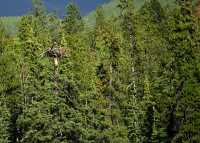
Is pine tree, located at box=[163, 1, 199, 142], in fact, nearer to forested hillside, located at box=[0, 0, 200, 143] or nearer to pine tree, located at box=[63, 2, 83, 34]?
forested hillside, located at box=[0, 0, 200, 143]

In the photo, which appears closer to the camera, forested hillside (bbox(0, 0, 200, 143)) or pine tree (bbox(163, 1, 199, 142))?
pine tree (bbox(163, 1, 199, 142))

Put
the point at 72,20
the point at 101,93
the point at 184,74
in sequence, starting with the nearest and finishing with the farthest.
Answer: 1. the point at 184,74
2. the point at 101,93
3. the point at 72,20

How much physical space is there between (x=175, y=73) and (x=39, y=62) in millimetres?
17999

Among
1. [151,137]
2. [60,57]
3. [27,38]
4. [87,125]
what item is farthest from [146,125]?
[27,38]

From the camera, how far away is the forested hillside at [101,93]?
4531 centimetres

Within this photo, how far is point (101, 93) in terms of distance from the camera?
181 feet

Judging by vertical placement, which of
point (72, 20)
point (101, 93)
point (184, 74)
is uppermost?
point (72, 20)

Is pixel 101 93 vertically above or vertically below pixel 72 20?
below

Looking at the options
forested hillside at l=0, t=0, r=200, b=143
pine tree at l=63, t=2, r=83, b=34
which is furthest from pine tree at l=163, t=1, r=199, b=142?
pine tree at l=63, t=2, r=83, b=34

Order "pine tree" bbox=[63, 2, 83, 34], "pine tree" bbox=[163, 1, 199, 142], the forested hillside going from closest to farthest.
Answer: "pine tree" bbox=[163, 1, 199, 142]
the forested hillside
"pine tree" bbox=[63, 2, 83, 34]

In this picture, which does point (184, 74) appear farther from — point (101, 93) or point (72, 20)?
point (72, 20)

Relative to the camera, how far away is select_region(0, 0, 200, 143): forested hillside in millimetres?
45312

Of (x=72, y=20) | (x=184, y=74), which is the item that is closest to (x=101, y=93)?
(x=184, y=74)

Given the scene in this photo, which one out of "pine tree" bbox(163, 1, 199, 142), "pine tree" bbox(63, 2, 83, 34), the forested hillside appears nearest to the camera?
"pine tree" bbox(163, 1, 199, 142)
